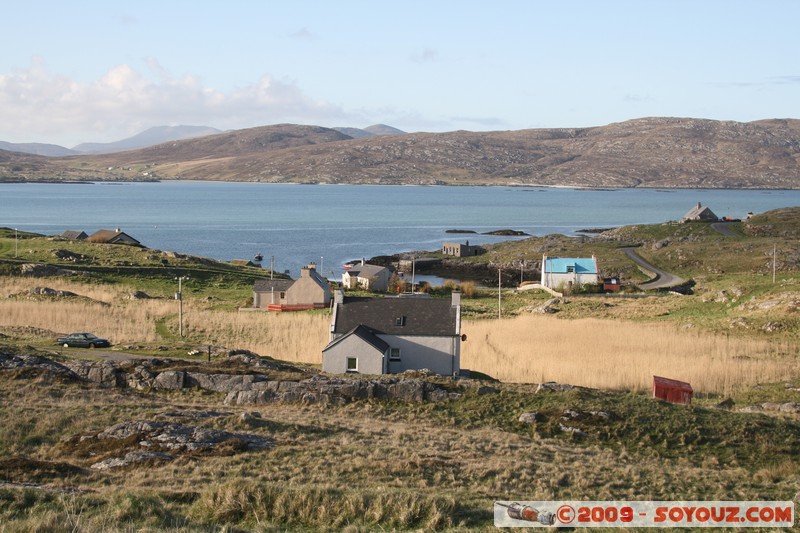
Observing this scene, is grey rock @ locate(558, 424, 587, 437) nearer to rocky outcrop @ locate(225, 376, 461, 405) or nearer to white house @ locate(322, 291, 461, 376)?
rocky outcrop @ locate(225, 376, 461, 405)

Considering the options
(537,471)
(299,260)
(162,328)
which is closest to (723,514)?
(537,471)

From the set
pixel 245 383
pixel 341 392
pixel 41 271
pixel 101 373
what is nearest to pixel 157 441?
pixel 245 383

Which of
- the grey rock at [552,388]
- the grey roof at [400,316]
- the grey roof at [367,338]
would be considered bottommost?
the grey rock at [552,388]

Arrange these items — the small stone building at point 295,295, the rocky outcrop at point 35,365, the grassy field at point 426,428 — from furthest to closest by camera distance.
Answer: the small stone building at point 295,295
the rocky outcrop at point 35,365
the grassy field at point 426,428

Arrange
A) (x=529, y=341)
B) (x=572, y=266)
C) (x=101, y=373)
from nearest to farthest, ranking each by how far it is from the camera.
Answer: (x=101, y=373), (x=529, y=341), (x=572, y=266)

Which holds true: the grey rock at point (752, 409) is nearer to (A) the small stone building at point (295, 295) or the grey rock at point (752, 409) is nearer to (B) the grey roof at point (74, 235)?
(A) the small stone building at point (295, 295)

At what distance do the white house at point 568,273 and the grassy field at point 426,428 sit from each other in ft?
67.7

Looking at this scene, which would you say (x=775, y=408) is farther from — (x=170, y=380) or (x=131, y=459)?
(x=131, y=459)

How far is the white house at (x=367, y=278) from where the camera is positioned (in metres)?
83.0

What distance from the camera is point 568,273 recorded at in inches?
3413

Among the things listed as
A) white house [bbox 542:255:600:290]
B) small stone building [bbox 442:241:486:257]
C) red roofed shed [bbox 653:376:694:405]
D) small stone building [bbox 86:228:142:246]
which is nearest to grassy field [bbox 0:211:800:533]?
red roofed shed [bbox 653:376:694:405]

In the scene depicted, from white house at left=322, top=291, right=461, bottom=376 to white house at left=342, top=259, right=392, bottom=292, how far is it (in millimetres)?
39222

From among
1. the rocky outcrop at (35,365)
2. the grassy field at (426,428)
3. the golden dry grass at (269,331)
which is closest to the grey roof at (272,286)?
the grassy field at (426,428)

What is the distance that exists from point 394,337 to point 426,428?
12352mm
